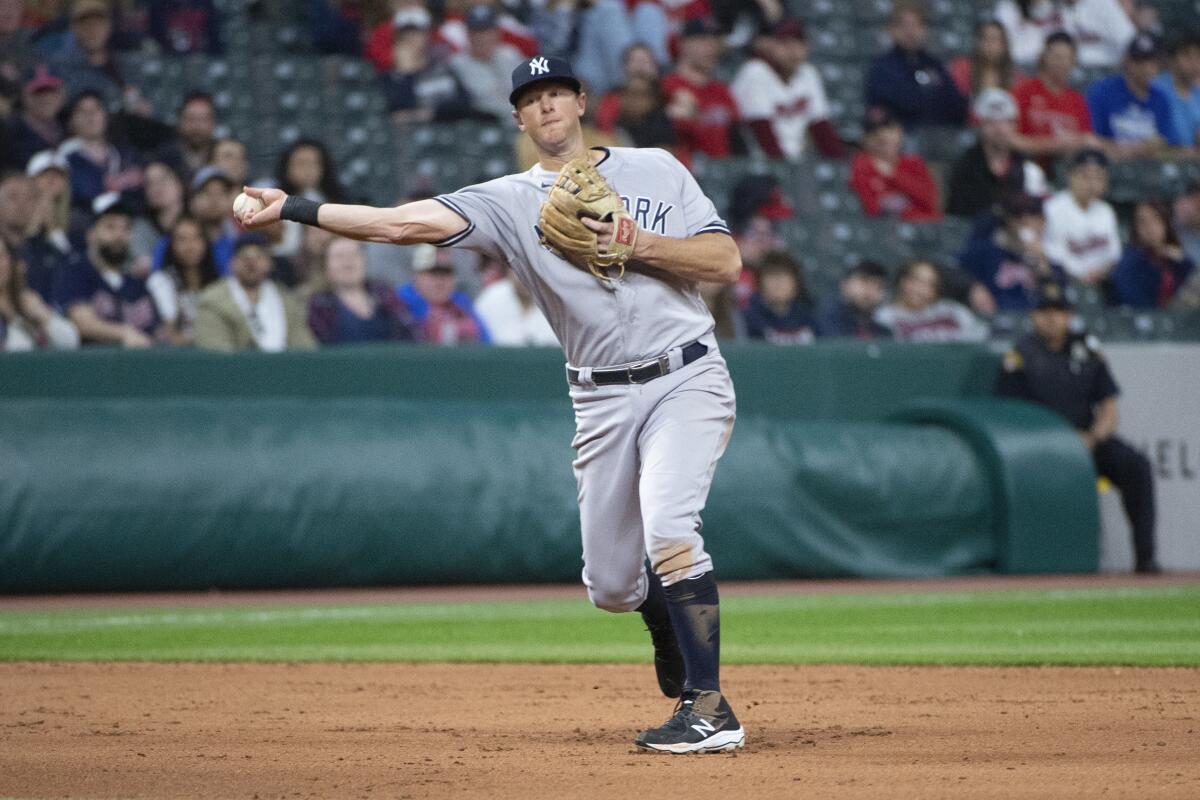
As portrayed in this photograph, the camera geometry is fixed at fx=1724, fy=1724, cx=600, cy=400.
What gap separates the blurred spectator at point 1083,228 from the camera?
14781mm

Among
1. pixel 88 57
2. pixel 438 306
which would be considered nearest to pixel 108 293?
pixel 438 306

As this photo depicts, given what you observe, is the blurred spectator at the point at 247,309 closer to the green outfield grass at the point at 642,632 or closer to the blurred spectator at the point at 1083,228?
the green outfield grass at the point at 642,632

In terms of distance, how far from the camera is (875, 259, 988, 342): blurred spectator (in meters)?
13.2

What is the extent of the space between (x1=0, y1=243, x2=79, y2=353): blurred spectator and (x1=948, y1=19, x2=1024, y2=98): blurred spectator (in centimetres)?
865

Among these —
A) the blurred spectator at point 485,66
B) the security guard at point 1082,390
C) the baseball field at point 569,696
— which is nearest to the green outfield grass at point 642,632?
the baseball field at point 569,696

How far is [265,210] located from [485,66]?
9.46 m

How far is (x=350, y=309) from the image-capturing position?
1177 cm

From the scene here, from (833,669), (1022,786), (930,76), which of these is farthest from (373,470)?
(930,76)

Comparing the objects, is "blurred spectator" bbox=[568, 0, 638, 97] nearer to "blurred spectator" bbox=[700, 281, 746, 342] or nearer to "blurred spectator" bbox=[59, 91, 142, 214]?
"blurred spectator" bbox=[700, 281, 746, 342]

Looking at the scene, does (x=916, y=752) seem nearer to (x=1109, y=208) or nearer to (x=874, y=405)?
(x=874, y=405)

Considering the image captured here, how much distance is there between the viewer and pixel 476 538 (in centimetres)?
1063

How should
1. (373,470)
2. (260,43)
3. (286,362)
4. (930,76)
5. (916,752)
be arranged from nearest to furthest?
(916,752), (373,470), (286,362), (260,43), (930,76)

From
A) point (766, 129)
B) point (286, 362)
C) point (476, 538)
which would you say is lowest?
point (476, 538)

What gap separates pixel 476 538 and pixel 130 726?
16.9 feet
